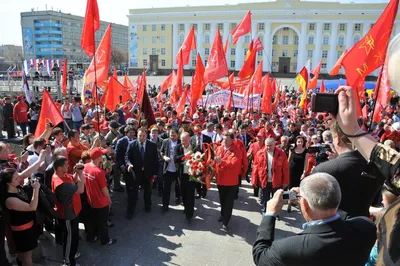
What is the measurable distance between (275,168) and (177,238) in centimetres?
238

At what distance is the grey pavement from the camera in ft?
15.8

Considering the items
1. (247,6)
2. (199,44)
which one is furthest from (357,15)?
(199,44)

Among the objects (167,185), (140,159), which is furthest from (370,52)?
(140,159)

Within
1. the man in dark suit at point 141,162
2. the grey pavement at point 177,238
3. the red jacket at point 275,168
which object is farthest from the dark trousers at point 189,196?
the red jacket at point 275,168

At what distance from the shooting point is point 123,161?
6.63 meters

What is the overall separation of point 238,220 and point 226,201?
0.70 metres

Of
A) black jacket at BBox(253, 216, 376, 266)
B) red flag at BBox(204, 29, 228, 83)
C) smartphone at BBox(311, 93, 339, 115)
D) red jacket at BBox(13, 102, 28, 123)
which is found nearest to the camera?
black jacket at BBox(253, 216, 376, 266)

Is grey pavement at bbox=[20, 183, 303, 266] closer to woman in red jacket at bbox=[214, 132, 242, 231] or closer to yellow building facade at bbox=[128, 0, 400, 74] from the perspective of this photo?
woman in red jacket at bbox=[214, 132, 242, 231]

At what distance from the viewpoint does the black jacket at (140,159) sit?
635cm

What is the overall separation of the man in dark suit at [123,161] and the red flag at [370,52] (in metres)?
5.13

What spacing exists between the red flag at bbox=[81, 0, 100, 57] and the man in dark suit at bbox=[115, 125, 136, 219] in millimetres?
2179

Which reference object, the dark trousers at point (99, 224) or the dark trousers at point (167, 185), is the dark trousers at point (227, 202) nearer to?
the dark trousers at point (167, 185)

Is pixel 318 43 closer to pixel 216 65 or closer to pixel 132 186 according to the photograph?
pixel 216 65

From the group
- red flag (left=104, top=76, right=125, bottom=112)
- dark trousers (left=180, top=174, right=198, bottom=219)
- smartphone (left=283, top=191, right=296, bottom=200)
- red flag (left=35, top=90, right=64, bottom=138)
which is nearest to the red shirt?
dark trousers (left=180, top=174, right=198, bottom=219)
